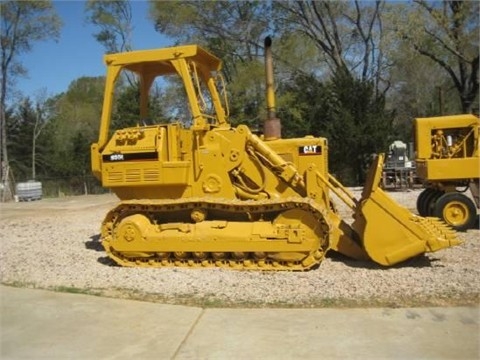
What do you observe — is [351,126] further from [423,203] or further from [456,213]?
[456,213]

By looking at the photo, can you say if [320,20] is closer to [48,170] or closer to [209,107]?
[48,170]

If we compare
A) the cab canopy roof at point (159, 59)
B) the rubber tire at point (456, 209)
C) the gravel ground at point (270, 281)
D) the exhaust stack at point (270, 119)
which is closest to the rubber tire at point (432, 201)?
the rubber tire at point (456, 209)

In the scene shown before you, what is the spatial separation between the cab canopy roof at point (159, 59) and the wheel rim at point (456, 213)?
16.3 ft

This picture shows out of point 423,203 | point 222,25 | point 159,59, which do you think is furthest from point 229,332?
point 222,25

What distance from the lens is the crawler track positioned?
23.7 feet

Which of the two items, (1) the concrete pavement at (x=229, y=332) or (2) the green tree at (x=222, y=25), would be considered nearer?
(1) the concrete pavement at (x=229, y=332)

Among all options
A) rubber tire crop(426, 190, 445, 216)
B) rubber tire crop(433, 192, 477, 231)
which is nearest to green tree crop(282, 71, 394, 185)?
rubber tire crop(426, 190, 445, 216)

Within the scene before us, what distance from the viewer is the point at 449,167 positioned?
419 inches

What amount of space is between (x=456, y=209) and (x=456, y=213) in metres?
0.08

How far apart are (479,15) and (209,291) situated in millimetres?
24935

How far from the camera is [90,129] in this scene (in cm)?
5041

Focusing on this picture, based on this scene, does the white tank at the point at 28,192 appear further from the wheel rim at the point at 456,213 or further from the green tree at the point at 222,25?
the wheel rim at the point at 456,213

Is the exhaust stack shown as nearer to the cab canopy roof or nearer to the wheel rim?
the cab canopy roof

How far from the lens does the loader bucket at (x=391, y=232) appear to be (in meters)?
6.92
